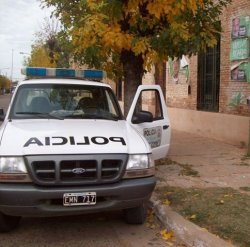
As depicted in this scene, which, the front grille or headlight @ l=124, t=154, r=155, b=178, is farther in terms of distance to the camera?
headlight @ l=124, t=154, r=155, b=178

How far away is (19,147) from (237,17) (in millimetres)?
9114

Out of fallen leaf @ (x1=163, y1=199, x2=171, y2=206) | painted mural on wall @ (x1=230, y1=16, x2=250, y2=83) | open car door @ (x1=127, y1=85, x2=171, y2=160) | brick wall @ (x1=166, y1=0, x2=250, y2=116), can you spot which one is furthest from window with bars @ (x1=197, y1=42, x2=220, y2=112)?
fallen leaf @ (x1=163, y1=199, x2=171, y2=206)

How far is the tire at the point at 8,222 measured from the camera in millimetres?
5375

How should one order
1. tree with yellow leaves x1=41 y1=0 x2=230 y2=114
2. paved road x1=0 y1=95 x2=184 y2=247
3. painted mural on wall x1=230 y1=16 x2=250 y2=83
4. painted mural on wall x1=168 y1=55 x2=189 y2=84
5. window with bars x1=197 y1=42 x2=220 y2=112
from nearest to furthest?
paved road x1=0 y1=95 x2=184 y2=247, tree with yellow leaves x1=41 y1=0 x2=230 y2=114, painted mural on wall x1=230 y1=16 x2=250 y2=83, window with bars x1=197 y1=42 x2=220 y2=112, painted mural on wall x1=168 y1=55 x2=189 y2=84

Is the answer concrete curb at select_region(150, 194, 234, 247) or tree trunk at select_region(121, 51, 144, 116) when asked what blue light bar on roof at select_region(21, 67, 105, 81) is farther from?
concrete curb at select_region(150, 194, 234, 247)

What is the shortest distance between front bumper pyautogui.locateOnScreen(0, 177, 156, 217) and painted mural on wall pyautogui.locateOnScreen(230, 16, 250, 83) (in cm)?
777

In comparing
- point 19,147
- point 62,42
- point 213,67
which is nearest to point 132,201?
point 19,147

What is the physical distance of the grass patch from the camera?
17.1 ft

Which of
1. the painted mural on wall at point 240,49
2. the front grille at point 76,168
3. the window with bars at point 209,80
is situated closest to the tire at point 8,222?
the front grille at point 76,168

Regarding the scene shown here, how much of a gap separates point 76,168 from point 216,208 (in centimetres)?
207

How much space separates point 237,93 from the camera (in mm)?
12594

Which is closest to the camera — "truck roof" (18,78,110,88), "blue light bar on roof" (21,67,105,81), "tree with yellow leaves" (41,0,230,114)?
"truck roof" (18,78,110,88)

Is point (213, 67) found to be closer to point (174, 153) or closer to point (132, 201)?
point (174, 153)

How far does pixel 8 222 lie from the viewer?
550cm
